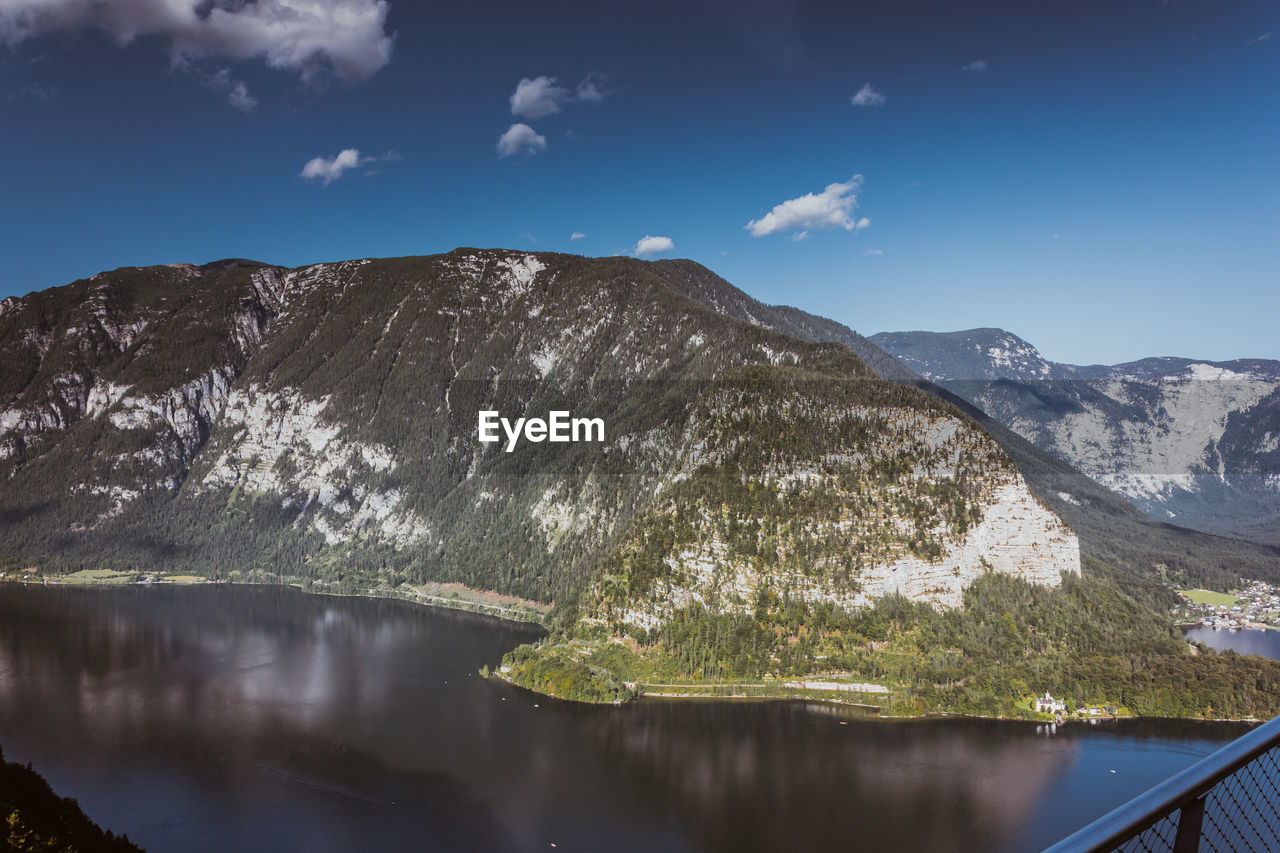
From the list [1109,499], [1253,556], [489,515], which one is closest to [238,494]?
[489,515]

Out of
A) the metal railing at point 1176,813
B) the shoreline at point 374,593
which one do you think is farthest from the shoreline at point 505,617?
the metal railing at point 1176,813

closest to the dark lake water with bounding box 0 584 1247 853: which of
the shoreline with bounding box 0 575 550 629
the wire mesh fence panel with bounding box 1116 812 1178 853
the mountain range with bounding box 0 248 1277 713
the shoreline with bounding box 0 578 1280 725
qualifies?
the shoreline with bounding box 0 578 1280 725

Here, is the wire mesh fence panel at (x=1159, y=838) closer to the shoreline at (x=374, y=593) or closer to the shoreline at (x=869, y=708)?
the shoreline at (x=869, y=708)

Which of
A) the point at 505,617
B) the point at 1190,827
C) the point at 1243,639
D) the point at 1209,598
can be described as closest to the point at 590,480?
the point at 505,617

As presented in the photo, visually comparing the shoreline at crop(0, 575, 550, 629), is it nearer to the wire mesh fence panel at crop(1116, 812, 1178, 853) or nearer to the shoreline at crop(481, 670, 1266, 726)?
the shoreline at crop(481, 670, 1266, 726)

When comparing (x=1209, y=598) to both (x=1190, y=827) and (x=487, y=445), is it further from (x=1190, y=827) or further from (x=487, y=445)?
(x=1190, y=827)

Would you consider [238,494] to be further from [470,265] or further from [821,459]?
[821,459]
